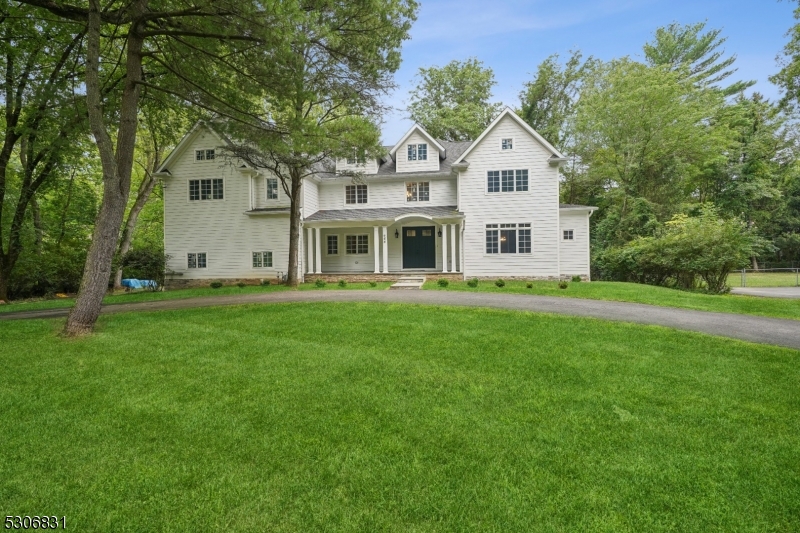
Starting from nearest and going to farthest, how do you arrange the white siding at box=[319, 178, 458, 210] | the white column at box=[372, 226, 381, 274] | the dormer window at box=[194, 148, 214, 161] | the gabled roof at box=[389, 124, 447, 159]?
the white column at box=[372, 226, 381, 274]
the dormer window at box=[194, 148, 214, 161]
the gabled roof at box=[389, 124, 447, 159]
the white siding at box=[319, 178, 458, 210]

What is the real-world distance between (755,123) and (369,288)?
31462mm

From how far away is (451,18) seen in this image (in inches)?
548

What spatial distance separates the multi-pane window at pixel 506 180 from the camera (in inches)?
696

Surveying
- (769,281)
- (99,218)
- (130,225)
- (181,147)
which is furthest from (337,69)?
(769,281)

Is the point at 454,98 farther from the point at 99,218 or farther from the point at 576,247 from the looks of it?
the point at 99,218

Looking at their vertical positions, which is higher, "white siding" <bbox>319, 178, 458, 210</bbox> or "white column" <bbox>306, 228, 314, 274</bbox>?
"white siding" <bbox>319, 178, 458, 210</bbox>

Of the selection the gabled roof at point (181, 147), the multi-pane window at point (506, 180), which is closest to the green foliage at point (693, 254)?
the multi-pane window at point (506, 180)

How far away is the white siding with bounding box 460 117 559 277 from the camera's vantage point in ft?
57.1

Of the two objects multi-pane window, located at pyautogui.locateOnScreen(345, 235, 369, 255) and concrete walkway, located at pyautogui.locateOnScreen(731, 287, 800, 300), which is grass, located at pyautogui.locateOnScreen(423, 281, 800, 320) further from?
multi-pane window, located at pyautogui.locateOnScreen(345, 235, 369, 255)

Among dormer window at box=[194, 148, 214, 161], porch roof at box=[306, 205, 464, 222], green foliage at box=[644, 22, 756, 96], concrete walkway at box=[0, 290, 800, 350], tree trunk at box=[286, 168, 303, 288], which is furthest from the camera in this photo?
green foliage at box=[644, 22, 756, 96]

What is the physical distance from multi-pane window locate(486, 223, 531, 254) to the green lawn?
11251 mm

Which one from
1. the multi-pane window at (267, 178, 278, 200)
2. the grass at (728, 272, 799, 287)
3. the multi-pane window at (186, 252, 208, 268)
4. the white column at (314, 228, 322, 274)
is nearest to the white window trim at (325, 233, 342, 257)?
the white column at (314, 228, 322, 274)

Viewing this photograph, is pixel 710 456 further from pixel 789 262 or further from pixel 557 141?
pixel 789 262

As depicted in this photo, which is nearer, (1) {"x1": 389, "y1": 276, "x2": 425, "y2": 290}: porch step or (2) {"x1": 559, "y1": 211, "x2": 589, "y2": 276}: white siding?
(1) {"x1": 389, "y1": 276, "x2": 425, "y2": 290}: porch step
